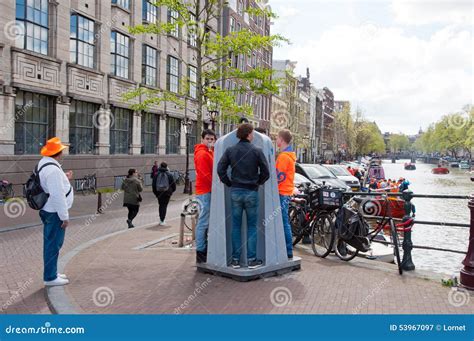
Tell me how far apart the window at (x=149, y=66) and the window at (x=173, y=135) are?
372 cm

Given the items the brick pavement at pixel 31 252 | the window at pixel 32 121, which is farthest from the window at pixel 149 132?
the brick pavement at pixel 31 252

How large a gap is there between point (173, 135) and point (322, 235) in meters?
26.6

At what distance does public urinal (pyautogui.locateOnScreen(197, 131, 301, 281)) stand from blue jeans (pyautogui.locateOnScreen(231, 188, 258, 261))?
0.31 feet

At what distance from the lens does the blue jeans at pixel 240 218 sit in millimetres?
6652

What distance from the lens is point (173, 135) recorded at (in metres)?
34.4

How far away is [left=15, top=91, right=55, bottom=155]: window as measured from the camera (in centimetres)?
1964

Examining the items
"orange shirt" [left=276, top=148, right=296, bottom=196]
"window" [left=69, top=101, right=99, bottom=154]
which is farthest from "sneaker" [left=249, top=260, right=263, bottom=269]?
"window" [left=69, top=101, right=99, bottom=154]

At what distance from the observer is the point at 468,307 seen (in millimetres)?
5699

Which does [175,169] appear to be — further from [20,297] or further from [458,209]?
[20,297]

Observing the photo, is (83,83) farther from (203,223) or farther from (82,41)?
(203,223)

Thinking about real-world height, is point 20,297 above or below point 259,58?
below
